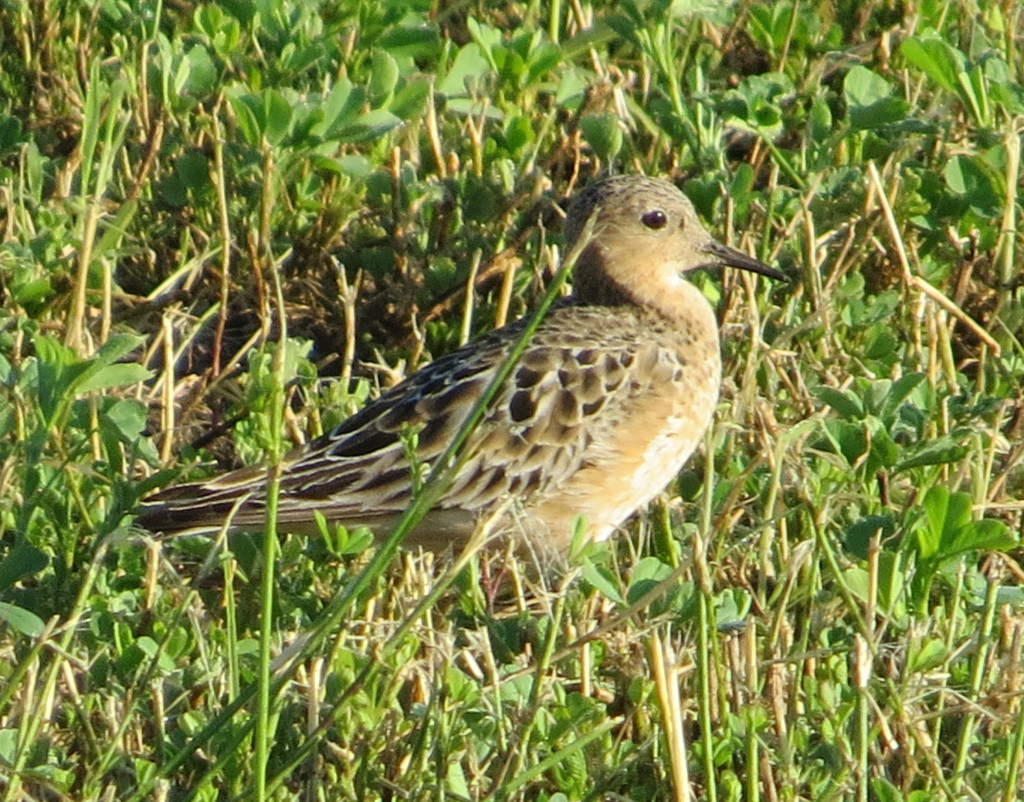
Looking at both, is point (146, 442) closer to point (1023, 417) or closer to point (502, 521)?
point (502, 521)

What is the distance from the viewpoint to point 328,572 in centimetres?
525

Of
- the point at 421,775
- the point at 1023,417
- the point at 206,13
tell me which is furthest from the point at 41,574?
the point at 1023,417

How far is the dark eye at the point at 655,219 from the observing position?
6.34 m

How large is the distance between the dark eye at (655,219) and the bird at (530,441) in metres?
0.28

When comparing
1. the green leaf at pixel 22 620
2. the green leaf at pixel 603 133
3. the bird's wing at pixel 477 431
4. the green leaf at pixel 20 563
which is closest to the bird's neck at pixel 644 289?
the bird's wing at pixel 477 431

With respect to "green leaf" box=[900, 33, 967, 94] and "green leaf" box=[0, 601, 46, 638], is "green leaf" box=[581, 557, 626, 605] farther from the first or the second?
"green leaf" box=[900, 33, 967, 94]

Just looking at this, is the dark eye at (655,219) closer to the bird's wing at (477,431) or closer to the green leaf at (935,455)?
the bird's wing at (477,431)

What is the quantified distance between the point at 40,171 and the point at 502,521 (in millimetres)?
2038

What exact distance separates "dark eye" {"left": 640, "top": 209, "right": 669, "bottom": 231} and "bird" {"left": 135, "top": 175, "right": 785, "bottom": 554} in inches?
10.9

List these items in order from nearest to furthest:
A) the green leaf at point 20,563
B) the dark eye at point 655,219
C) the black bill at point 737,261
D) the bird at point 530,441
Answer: the green leaf at point 20,563
the bird at point 530,441
the black bill at point 737,261
the dark eye at point 655,219

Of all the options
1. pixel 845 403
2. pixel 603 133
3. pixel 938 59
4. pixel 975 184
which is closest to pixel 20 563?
pixel 845 403

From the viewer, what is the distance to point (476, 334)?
6.66 meters

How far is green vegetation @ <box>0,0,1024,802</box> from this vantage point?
425 cm

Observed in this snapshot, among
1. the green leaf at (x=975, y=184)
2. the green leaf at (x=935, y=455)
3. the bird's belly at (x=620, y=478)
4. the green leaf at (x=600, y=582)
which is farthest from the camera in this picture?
the green leaf at (x=975, y=184)
